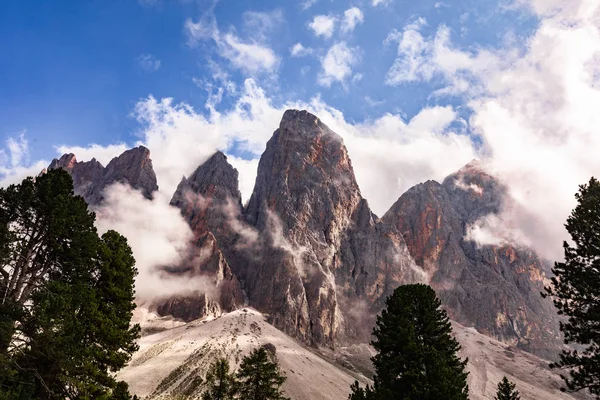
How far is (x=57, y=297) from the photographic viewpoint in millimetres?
19312

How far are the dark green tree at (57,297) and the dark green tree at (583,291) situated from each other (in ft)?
77.5

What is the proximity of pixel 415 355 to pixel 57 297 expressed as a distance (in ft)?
61.7

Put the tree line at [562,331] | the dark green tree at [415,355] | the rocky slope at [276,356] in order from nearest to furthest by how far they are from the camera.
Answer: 1. the tree line at [562,331]
2. the dark green tree at [415,355]
3. the rocky slope at [276,356]

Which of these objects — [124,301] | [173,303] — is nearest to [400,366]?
[124,301]

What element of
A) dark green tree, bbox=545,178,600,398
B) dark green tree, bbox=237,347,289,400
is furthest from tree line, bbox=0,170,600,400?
dark green tree, bbox=237,347,289,400

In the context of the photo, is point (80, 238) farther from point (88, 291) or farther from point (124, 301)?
point (124, 301)

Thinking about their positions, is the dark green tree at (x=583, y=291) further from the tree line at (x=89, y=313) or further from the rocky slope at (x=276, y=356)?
the rocky slope at (x=276, y=356)

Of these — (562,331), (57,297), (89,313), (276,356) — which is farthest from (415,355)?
(276,356)

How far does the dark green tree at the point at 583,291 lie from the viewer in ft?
65.9

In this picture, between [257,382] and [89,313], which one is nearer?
[89,313]

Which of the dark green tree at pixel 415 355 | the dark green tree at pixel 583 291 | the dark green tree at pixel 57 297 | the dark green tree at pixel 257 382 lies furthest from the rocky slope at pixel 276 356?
the dark green tree at pixel 583 291

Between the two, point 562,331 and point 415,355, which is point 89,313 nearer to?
point 415,355

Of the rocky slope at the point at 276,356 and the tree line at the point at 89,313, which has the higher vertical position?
the tree line at the point at 89,313

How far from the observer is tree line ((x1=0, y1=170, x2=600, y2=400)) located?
1930 centimetres
